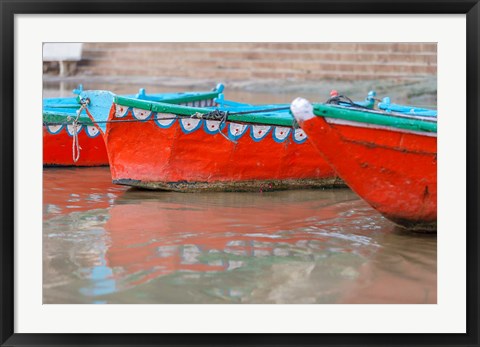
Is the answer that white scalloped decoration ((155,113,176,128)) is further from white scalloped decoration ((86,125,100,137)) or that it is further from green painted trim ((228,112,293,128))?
white scalloped decoration ((86,125,100,137))

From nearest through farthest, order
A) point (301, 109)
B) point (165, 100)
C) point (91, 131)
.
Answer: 1. point (301, 109)
2. point (91, 131)
3. point (165, 100)

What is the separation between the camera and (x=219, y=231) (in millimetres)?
5758

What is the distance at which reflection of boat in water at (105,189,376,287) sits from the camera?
5009 mm

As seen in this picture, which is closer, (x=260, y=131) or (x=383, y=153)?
(x=383, y=153)

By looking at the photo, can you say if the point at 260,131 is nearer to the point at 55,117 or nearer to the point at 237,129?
the point at 237,129

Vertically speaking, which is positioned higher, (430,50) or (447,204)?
(430,50)

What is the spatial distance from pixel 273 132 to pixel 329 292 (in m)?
3.02

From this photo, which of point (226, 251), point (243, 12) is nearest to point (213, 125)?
point (226, 251)

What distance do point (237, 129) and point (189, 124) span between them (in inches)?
19.3

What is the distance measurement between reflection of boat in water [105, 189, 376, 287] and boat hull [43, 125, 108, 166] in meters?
1.60

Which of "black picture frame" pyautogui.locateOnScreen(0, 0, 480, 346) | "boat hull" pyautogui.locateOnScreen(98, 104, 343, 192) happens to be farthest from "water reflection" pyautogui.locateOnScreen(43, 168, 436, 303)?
"black picture frame" pyautogui.locateOnScreen(0, 0, 480, 346)

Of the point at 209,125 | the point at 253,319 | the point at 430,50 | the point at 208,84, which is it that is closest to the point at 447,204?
the point at 253,319

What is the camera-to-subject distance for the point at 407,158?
535cm

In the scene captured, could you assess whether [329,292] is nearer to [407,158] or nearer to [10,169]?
[407,158]
